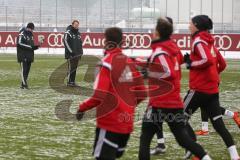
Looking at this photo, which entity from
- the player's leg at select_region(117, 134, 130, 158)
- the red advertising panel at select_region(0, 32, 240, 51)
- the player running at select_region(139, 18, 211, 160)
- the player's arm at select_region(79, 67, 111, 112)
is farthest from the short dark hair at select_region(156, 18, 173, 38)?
the red advertising panel at select_region(0, 32, 240, 51)

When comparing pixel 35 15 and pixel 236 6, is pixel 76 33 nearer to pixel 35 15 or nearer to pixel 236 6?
pixel 35 15

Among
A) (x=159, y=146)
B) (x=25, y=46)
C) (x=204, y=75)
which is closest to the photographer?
(x=204, y=75)

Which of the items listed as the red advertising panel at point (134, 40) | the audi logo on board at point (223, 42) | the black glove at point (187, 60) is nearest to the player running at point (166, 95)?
the black glove at point (187, 60)

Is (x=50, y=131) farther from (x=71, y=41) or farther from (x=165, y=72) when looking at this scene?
(x=71, y=41)

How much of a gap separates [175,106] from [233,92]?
10.3m

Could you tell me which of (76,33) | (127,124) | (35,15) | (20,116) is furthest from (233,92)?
(35,15)

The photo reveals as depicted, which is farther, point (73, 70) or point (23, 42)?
point (73, 70)

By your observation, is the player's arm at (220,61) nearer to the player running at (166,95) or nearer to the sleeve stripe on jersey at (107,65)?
the player running at (166,95)

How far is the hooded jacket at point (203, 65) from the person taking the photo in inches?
295

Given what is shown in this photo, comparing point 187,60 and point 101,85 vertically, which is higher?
point 187,60

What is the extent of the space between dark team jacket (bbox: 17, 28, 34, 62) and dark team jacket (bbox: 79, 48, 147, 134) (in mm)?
11364

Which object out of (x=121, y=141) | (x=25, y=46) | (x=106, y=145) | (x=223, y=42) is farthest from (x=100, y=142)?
(x=223, y=42)

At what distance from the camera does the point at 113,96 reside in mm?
5801

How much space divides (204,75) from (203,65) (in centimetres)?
23
